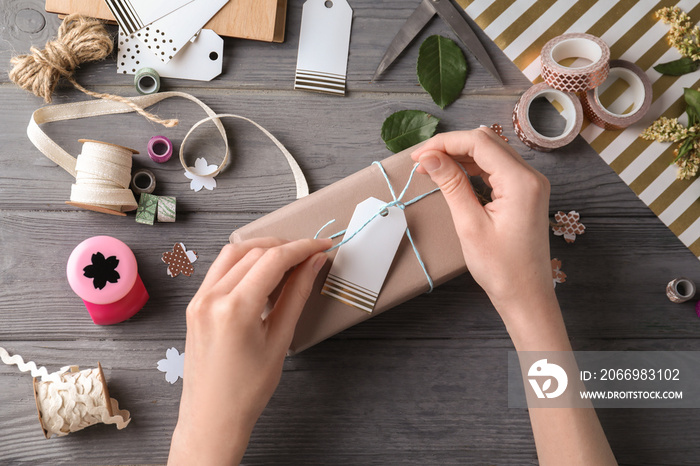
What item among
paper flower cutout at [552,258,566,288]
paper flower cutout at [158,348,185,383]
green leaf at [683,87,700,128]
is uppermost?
green leaf at [683,87,700,128]

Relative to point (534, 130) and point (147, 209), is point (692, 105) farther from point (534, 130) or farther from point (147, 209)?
point (147, 209)

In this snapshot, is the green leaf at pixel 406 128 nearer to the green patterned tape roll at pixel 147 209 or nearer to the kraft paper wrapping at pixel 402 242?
the kraft paper wrapping at pixel 402 242

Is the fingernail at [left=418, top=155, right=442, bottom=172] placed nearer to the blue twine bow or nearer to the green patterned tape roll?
the blue twine bow

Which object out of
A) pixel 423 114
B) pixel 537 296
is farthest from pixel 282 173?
pixel 537 296

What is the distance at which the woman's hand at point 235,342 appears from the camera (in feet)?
2.89

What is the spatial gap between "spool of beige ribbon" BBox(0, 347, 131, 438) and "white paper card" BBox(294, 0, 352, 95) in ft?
2.77

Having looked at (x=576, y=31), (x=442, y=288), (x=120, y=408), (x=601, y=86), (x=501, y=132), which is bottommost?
(x=120, y=408)

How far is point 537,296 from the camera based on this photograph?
3.31ft

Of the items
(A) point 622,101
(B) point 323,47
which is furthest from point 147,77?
(A) point 622,101

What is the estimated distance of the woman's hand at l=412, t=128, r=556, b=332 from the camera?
38.1 inches

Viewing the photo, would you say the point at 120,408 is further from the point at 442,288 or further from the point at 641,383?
the point at 641,383

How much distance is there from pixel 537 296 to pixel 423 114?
52 centimetres

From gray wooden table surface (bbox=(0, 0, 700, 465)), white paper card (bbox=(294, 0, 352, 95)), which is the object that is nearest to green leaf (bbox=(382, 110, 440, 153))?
gray wooden table surface (bbox=(0, 0, 700, 465))

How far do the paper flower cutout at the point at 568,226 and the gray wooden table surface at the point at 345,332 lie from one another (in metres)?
0.02
